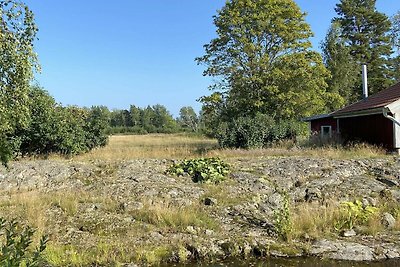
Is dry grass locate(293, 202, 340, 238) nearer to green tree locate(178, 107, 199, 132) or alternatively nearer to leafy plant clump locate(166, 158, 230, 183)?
leafy plant clump locate(166, 158, 230, 183)

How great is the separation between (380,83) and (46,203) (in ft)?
133

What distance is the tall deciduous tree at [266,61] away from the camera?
87.0 ft

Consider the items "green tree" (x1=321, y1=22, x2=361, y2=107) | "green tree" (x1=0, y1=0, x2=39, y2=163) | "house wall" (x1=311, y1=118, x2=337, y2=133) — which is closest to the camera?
"green tree" (x1=0, y1=0, x2=39, y2=163)

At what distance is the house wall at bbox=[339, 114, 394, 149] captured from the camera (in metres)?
17.0

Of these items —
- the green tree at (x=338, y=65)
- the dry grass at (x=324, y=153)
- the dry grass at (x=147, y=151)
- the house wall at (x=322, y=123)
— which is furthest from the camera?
the green tree at (x=338, y=65)

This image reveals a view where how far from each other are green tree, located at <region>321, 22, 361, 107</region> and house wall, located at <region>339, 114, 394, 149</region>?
1765cm

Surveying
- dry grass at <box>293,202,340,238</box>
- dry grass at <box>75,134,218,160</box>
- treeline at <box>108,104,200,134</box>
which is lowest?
dry grass at <box>293,202,340,238</box>

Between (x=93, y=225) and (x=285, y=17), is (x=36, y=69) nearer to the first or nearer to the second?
(x=93, y=225)

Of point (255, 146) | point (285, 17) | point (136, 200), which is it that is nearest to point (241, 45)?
point (285, 17)

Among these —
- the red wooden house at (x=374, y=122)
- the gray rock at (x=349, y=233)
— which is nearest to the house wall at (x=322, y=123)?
the red wooden house at (x=374, y=122)

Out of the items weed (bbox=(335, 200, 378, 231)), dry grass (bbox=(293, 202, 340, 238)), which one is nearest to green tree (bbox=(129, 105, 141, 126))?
dry grass (bbox=(293, 202, 340, 238))

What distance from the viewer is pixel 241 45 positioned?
27.1 meters

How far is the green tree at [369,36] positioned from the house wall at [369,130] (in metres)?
23.4

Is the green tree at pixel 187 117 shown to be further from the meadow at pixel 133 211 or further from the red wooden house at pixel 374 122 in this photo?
the meadow at pixel 133 211
